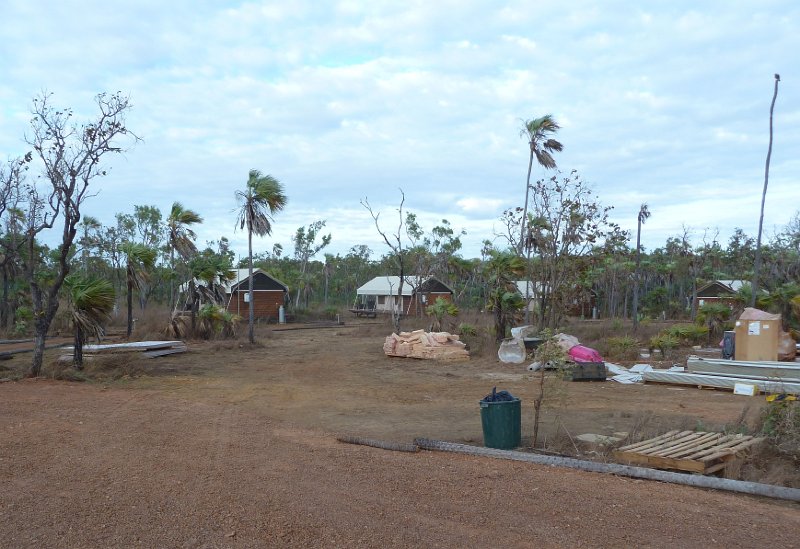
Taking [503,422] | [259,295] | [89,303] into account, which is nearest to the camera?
[503,422]

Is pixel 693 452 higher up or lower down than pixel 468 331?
lower down

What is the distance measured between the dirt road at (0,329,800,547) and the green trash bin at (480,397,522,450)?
649 millimetres

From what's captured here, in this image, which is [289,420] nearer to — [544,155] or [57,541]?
[57,541]

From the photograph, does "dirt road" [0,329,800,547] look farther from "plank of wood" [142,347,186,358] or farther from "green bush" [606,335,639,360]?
"plank of wood" [142,347,186,358]

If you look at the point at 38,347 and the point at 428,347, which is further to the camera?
the point at 428,347

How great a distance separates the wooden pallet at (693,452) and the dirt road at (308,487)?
0.45 m

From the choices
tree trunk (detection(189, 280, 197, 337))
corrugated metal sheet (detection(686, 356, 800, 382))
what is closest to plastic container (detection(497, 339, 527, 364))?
corrugated metal sheet (detection(686, 356, 800, 382))

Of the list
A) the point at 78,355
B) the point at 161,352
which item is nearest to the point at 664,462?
the point at 78,355

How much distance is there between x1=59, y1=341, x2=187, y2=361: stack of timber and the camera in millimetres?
17688

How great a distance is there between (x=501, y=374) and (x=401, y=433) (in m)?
7.86

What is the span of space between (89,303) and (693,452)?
12.9m

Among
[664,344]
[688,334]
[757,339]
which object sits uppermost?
[757,339]

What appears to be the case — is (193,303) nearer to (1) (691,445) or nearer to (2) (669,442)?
(2) (669,442)

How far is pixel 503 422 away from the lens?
7961 millimetres
